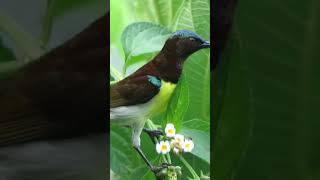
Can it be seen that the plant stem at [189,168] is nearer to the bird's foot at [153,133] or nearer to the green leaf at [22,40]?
the bird's foot at [153,133]

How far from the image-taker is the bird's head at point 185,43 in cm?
369

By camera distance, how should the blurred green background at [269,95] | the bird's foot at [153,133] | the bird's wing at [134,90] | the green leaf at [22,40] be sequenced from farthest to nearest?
the blurred green background at [269,95], the bird's foot at [153,133], the bird's wing at [134,90], the green leaf at [22,40]

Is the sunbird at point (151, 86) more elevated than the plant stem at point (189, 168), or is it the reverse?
the sunbird at point (151, 86)

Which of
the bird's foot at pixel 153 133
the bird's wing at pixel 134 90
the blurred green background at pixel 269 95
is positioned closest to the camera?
the bird's wing at pixel 134 90

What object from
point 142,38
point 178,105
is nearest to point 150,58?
point 142,38

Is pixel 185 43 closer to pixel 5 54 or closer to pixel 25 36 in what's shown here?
pixel 25 36

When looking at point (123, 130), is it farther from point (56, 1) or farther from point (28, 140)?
point (56, 1)

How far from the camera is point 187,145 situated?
3770mm

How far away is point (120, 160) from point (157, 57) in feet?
2.23

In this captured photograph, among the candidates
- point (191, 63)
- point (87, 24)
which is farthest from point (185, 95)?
point (87, 24)

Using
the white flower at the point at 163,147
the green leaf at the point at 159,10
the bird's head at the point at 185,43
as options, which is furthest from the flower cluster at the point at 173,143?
A: the green leaf at the point at 159,10

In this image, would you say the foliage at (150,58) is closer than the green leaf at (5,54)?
No

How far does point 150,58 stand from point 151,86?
18 centimetres

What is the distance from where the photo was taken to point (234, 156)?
3.84 metres
